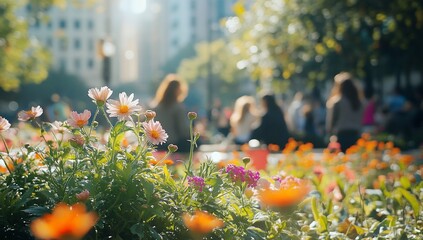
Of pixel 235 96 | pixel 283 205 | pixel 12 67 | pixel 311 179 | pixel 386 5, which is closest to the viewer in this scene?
pixel 283 205

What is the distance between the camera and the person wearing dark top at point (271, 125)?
10883 millimetres

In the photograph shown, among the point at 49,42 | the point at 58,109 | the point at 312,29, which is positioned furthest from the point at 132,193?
the point at 49,42

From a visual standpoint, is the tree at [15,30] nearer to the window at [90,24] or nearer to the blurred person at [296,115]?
the blurred person at [296,115]

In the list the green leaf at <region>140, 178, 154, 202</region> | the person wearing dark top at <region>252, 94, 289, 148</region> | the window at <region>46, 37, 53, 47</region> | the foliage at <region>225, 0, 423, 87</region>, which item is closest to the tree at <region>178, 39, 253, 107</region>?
the window at <region>46, 37, 53, 47</region>

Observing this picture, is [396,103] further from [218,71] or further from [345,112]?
[218,71]

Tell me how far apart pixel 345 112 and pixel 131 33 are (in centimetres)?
14318

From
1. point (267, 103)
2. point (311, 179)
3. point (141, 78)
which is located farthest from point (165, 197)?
point (141, 78)

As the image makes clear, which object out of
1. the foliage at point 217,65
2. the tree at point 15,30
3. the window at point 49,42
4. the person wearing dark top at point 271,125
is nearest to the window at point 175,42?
the window at point 49,42

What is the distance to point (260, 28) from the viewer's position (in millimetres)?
13898

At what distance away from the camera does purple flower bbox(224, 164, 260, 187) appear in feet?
9.43

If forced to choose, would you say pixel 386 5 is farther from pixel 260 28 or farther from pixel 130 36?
pixel 130 36

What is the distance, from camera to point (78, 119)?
2.98 m

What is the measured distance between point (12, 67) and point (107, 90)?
2603 cm

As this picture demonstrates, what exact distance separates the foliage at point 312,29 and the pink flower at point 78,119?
31.7 ft
